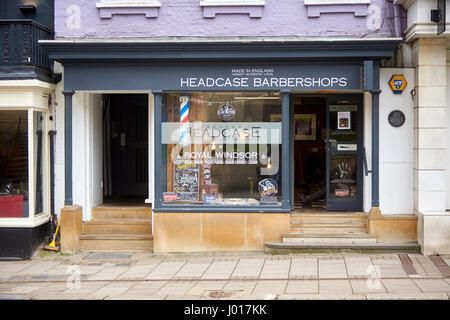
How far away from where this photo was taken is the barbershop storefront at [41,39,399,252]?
10.8 metres

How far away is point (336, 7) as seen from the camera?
10977 millimetres

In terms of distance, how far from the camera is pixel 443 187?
34.9 ft

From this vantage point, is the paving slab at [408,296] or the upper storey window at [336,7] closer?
the paving slab at [408,296]

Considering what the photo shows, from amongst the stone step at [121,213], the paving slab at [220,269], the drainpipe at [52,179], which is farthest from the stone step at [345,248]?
the drainpipe at [52,179]

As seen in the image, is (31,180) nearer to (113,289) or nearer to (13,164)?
(13,164)

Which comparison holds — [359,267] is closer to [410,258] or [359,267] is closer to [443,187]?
[410,258]

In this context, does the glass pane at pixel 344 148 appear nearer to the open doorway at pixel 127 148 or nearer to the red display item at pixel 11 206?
the open doorway at pixel 127 148

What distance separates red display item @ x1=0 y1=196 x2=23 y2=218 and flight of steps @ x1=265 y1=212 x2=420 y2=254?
16.1 feet

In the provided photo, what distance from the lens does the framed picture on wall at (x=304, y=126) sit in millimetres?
13242

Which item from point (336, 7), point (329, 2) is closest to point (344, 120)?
point (336, 7)

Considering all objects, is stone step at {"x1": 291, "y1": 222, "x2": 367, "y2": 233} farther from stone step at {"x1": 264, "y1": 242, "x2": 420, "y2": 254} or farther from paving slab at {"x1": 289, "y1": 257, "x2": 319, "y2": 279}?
paving slab at {"x1": 289, "y1": 257, "x2": 319, "y2": 279}

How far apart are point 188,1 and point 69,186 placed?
4.27 metres

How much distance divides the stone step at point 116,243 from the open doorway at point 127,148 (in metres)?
2.25

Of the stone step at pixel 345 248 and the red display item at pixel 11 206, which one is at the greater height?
the red display item at pixel 11 206
